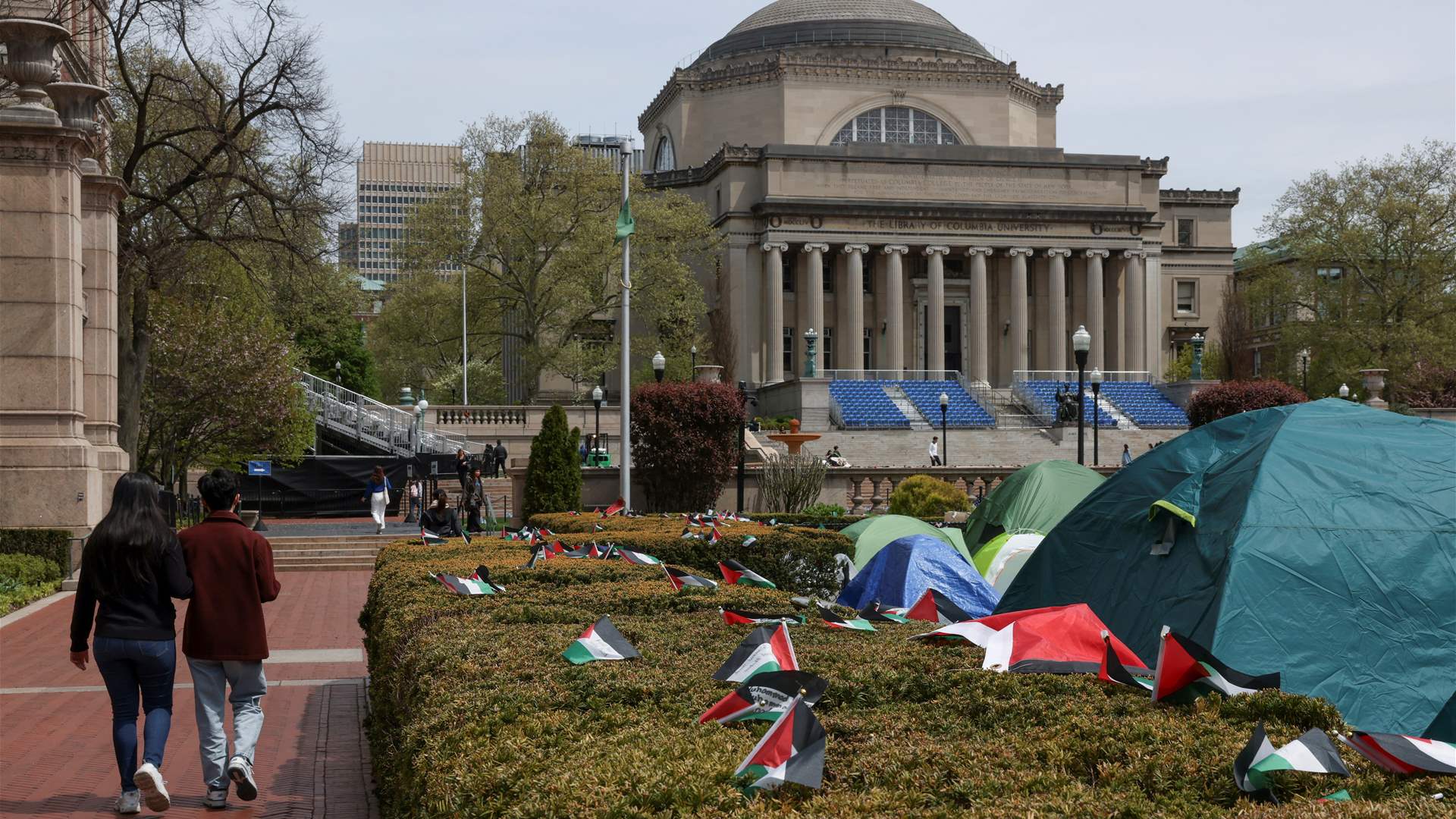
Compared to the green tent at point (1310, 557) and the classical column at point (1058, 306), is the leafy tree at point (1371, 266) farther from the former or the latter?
the green tent at point (1310, 557)

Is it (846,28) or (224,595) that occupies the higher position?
(846,28)

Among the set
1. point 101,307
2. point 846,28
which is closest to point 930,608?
point 101,307

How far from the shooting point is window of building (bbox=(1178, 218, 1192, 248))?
85375 millimetres

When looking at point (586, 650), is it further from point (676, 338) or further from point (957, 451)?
point (676, 338)

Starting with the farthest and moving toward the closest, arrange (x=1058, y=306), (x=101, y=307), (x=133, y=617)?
(x=1058, y=306) → (x=101, y=307) → (x=133, y=617)

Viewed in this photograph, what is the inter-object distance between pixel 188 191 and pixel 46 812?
24.0m

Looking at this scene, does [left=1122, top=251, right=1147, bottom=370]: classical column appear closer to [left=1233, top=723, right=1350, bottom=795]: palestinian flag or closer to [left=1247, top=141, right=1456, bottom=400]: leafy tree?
[left=1247, top=141, right=1456, bottom=400]: leafy tree

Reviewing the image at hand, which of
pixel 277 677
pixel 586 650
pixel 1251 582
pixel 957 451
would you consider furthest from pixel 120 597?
pixel 957 451

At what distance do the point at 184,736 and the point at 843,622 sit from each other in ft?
18.0

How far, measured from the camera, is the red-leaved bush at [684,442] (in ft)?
111

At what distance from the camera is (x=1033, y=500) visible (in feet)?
70.7

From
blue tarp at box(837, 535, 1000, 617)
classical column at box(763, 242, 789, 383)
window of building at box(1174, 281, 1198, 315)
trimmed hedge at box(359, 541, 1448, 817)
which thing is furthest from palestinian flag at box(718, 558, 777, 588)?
window of building at box(1174, 281, 1198, 315)

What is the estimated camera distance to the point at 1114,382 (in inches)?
2623

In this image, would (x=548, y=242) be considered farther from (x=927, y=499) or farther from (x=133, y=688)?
(x=133, y=688)
